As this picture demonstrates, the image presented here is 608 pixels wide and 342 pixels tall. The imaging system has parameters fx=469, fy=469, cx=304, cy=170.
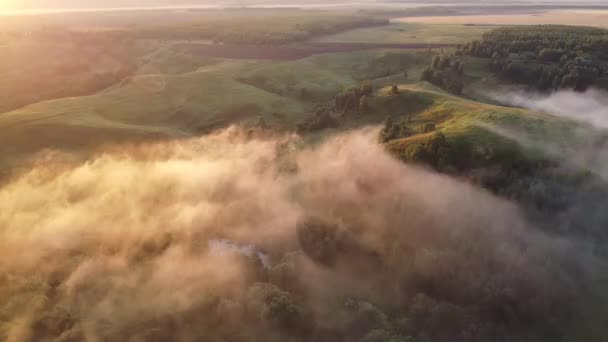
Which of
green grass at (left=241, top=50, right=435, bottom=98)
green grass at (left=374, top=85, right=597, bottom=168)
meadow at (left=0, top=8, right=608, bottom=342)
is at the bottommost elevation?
meadow at (left=0, top=8, right=608, bottom=342)

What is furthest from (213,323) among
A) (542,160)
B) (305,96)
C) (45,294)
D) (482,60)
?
(482,60)

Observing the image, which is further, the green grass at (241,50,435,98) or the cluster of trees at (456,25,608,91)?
the green grass at (241,50,435,98)

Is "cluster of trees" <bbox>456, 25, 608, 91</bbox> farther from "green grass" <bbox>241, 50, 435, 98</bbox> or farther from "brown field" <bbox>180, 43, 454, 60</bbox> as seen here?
"brown field" <bbox>180, 43, 454, 60</bbox>

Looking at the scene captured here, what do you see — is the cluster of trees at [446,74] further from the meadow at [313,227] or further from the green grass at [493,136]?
the green grass at [493,136]

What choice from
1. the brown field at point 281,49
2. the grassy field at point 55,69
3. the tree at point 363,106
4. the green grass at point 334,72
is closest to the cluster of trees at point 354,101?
the tree at point 363,106

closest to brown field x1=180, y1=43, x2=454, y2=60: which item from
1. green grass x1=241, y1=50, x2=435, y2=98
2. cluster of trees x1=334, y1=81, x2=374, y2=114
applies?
green grass x1=241, y1=50, x2=435, y2=98

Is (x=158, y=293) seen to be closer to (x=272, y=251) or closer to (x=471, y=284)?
(x=272, y=251)

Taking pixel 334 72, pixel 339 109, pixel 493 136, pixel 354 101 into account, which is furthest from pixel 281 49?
pixel 493 136
